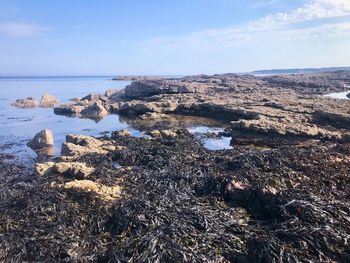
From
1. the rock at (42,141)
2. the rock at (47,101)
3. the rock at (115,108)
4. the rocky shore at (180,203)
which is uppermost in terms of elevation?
the rocky shore at (180,203)

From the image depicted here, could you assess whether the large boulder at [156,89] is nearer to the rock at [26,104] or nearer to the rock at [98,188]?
the rock at [26,104]

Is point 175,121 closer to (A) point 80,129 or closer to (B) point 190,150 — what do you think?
(A) point 80,129

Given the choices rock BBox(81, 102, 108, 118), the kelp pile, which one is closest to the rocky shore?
the kelp pile

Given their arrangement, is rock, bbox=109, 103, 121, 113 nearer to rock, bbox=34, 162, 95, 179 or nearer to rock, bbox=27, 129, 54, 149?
rock, bbox=27, 129, 54, 149

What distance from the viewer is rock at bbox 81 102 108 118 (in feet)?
73.6

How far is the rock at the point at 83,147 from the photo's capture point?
36.0ft

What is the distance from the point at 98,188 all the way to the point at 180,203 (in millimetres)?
1695

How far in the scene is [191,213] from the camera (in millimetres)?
6398

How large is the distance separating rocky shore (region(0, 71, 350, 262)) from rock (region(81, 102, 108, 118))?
10031 mm

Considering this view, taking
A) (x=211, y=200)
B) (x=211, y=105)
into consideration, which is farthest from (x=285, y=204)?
(x=211, y=105)

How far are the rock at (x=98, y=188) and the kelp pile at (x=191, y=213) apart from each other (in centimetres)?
16

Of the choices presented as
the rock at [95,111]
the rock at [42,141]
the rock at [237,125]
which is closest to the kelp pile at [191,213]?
the rock at [42,141]

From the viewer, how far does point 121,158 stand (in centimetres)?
1031

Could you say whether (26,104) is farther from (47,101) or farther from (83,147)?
(83,147)
